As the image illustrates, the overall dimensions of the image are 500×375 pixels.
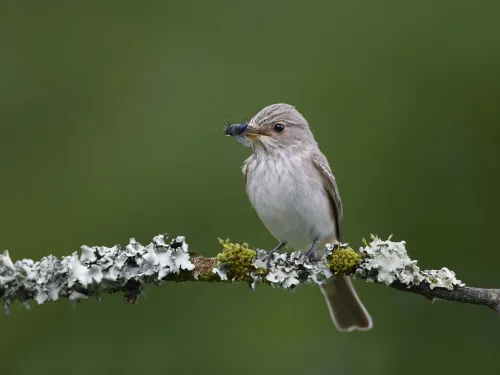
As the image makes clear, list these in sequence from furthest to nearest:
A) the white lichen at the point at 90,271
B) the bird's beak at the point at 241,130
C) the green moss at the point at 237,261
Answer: the bird's beak at the point at 241,130 < the green moss at the point at 237,261 < the white lichen at the point at 90,271

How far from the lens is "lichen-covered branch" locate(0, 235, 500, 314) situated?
12.7 feet

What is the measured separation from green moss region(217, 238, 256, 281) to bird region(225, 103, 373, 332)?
1.36 metres

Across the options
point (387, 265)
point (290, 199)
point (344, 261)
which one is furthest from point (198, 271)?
point (290, 199)

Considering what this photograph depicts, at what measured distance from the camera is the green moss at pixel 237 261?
4.34 metres

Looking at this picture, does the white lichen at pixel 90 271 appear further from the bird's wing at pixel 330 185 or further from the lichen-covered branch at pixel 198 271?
the bird's wing at pixel 330 185

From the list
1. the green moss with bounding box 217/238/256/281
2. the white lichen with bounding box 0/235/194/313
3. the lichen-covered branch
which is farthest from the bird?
the white lichen with bounding box 0/235/194/313

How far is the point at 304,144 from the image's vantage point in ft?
20.3

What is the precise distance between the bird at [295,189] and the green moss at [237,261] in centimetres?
136

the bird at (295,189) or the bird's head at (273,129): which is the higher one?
the bird's head at (273,129)

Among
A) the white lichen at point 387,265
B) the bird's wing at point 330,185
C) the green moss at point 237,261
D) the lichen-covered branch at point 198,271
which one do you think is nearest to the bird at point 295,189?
the bird's wing at point 330,185

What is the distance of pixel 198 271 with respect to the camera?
14.1ft

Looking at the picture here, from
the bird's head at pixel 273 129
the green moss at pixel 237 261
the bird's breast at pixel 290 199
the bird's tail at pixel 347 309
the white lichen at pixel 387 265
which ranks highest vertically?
the bird's head at pixel 273 129

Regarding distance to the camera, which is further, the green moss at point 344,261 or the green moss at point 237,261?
the green moss at point 344,261

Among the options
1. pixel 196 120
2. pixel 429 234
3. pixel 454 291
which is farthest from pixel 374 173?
pixel 454 291
